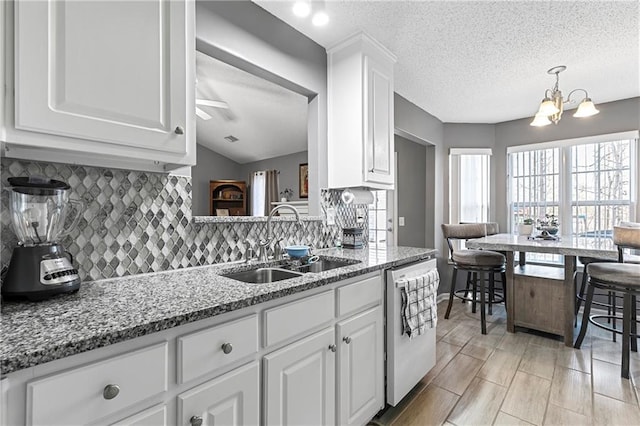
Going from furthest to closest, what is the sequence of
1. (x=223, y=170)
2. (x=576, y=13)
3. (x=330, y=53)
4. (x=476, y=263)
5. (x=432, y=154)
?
1. (x=223, y=170)
2. (x=432, y=154)
3. (x=476, y=263)
4. (x=330, y=53)
5. (x=576, y=13)

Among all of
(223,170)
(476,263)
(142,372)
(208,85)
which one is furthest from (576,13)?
(223,170)

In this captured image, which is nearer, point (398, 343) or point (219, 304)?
point (219, 304)

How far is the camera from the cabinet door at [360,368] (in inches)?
58.5

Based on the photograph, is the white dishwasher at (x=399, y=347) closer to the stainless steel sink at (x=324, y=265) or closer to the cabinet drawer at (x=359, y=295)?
the cabinet drawer at (x=359, y=295)

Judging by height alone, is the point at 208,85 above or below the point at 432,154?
above

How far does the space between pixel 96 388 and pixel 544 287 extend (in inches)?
135

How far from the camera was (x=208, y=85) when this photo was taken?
4.34 metres

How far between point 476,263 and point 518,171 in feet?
6.70

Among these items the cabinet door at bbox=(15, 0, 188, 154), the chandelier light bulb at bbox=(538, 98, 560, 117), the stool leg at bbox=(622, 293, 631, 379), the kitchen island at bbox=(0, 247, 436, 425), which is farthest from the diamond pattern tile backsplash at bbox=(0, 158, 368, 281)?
the stool leg at bbox=(622, 293, 631, 379)

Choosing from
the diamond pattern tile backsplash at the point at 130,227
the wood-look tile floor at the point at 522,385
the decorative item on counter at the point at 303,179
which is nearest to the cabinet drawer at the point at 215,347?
the diamond pattern tile backsplash at the point at 130,227

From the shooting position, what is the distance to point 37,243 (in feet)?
3.47

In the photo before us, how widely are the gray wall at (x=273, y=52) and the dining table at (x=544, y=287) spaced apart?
1.85 m

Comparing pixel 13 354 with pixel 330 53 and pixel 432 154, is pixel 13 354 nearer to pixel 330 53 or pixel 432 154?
pixel 330 53

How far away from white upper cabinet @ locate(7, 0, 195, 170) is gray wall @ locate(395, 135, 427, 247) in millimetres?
3850
